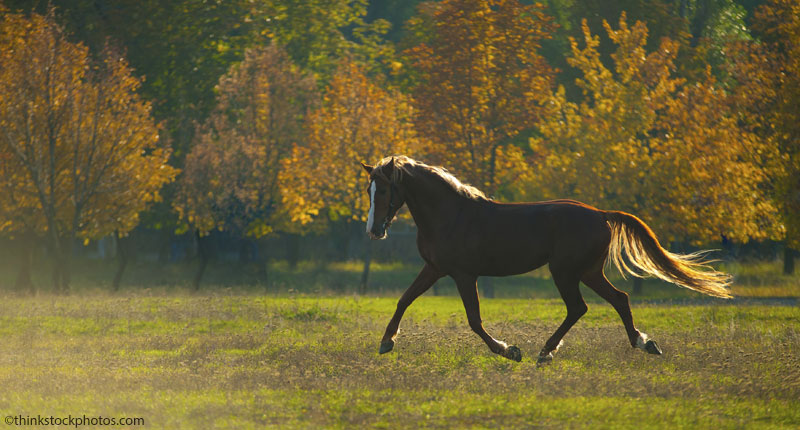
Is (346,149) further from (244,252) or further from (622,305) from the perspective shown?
(622,305)

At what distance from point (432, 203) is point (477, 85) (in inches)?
822

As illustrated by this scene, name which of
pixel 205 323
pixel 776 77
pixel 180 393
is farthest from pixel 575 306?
pixel 776 77

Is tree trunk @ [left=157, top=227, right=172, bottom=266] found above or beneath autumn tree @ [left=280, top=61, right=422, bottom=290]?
beneath

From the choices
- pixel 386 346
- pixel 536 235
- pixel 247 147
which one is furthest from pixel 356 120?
pixel 536 235

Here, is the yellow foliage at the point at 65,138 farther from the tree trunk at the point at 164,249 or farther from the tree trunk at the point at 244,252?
the tree trunk at the point at 164,249

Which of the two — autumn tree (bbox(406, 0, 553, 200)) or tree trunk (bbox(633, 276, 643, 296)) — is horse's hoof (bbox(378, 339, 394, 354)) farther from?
tree trunk (bbox(633, 276, 643, 296))

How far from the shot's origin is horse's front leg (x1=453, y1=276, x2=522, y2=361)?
484 inches

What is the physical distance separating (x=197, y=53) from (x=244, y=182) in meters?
7.06

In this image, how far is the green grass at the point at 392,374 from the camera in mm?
9375

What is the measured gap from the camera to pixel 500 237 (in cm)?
1280

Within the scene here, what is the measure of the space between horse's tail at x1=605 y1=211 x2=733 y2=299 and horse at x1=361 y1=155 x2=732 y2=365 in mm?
17

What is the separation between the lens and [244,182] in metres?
36.2

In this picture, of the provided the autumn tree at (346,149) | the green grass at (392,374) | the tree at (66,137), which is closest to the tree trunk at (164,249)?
the autumn tree at (346,149)

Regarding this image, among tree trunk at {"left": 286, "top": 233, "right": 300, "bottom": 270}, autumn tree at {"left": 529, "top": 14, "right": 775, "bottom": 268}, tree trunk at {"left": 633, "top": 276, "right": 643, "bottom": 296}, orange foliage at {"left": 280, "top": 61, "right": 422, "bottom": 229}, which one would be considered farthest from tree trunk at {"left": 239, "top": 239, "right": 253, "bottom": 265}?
tree trunk at {"left": 633, "top": 276, "right": 643, "bottom": 296}
